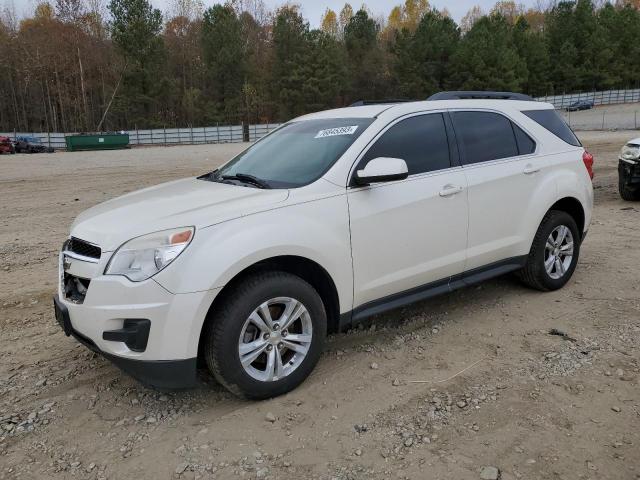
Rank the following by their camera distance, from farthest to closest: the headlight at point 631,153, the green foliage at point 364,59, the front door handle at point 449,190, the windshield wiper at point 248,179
Answer: 1. the green foliage at point 364,59
2. the headlight at point 631,153
3. the front door handle at point 449,190
4. the windshield wiper at point 248,179

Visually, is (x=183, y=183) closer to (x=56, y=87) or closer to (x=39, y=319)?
(x=39, y=319)

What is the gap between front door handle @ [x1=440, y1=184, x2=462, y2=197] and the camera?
13.7ft

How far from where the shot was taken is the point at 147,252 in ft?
10.1

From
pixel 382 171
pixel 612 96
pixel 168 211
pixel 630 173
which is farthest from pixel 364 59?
pixel 168 211

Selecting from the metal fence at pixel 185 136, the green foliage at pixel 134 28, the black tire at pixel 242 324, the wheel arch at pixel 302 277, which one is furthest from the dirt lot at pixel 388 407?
the green foliage at pixel 134 28

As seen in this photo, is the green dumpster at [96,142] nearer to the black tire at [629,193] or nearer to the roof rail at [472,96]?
the black tire at [629,193]

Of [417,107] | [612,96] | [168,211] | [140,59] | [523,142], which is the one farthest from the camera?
[612,96]

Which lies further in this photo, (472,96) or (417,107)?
(472,96)

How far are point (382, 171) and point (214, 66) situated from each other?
69.5m

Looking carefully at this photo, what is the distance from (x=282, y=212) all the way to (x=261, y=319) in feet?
2.19

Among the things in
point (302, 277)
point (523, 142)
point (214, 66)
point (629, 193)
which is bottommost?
point (629, 193)

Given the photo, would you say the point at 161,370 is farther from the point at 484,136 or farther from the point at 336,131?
the point at 484,136

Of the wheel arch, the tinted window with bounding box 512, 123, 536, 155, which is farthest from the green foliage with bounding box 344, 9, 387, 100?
→ the wheel arch

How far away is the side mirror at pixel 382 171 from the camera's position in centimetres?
364
